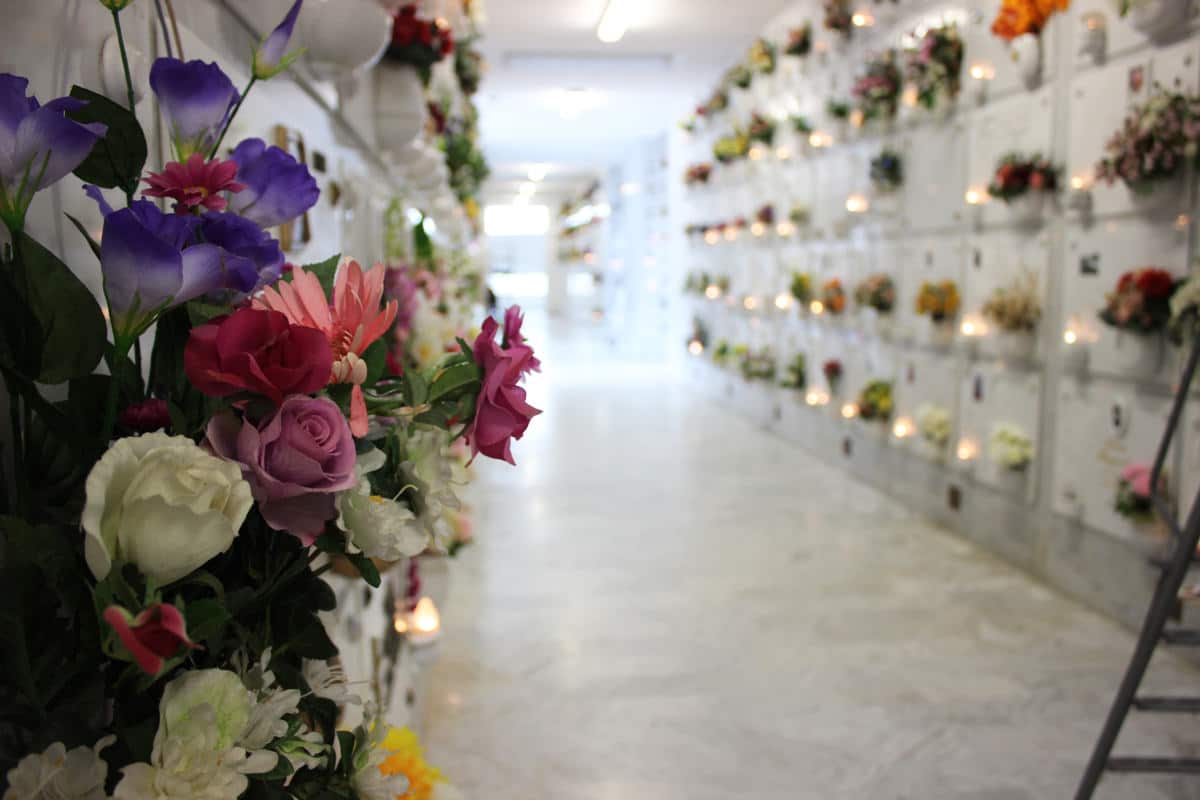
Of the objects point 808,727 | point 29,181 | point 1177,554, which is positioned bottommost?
point 808,727

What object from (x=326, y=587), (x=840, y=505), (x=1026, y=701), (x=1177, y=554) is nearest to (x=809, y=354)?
(x=840, y=505)

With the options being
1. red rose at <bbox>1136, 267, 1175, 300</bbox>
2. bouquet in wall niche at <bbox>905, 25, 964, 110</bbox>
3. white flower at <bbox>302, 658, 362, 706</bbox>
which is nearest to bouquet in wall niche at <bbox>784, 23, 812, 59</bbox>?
bouquet in wall niche at <bbox>905, 25, 964, 110</bbox>

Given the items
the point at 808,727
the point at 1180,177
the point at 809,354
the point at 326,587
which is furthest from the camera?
the point at 809,354

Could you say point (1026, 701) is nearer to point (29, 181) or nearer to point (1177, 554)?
point (1177, 554)

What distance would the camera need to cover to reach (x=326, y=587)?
750mm

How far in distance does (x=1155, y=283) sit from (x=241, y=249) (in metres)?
3.72

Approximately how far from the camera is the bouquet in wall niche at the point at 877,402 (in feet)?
20.5

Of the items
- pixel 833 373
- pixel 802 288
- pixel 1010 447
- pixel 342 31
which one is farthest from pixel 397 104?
pixel 802 288

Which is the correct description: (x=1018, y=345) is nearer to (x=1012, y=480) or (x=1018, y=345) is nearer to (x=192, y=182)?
(x=1012, y=480)

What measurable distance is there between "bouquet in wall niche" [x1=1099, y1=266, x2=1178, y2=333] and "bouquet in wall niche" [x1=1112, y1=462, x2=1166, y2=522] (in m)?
0.53

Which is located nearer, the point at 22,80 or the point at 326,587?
the point at 22,80

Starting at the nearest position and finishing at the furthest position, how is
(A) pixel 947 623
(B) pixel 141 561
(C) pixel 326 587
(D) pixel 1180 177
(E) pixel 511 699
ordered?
1. (B) pixel 141 561
2. (C) pixel 326 587
3. (E) pixel 511 699
4. (D) pixel 1180 177
5. (A) pixel 947 623

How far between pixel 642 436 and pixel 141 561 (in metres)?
7.90

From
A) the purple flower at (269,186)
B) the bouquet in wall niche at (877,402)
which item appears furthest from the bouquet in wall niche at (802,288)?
the purple flower at (269,186)
